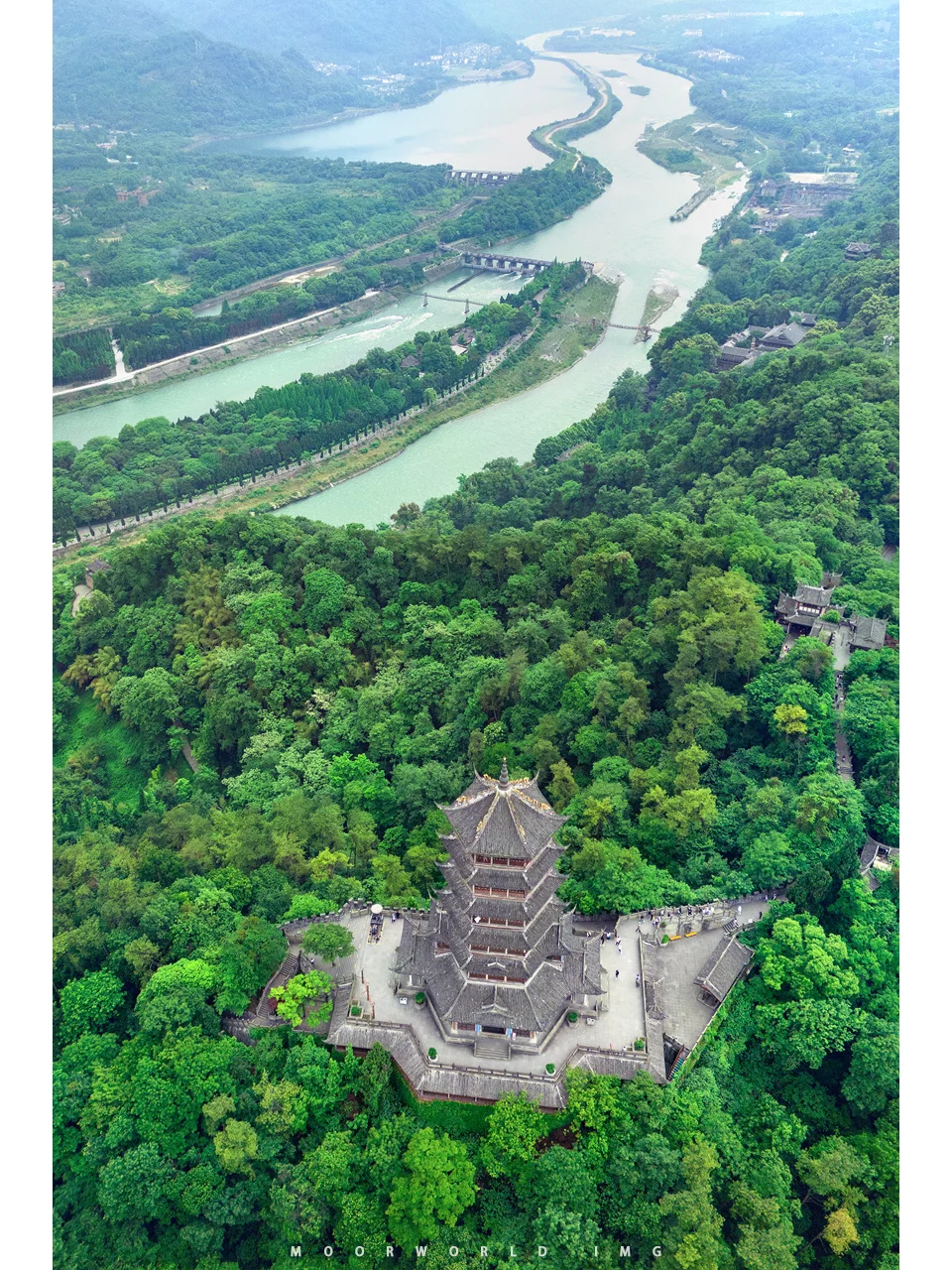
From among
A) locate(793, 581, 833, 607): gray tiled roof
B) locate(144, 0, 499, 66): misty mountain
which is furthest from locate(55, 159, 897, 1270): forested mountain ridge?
locate(144, 0, 499, 66): misty mountain

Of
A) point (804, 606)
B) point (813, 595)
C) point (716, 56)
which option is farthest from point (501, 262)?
point (716, 56)

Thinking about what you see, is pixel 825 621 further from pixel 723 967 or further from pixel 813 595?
pixel 723 967

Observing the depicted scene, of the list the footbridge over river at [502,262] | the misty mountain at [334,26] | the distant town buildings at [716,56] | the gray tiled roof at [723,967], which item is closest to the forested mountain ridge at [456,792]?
the gray tiled roof at [723,967]

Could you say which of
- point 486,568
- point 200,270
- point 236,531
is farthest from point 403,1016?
point 200,270

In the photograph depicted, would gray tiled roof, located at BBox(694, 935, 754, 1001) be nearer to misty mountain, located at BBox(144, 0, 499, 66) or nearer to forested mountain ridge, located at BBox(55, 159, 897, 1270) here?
forested mountain ridge, located at BBox(55, 159, 897, 1270)

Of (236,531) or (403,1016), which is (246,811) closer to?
(403,1016)

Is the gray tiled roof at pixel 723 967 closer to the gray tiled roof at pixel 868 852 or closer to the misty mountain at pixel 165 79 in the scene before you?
the gray tiled roof at pixel 868 852
